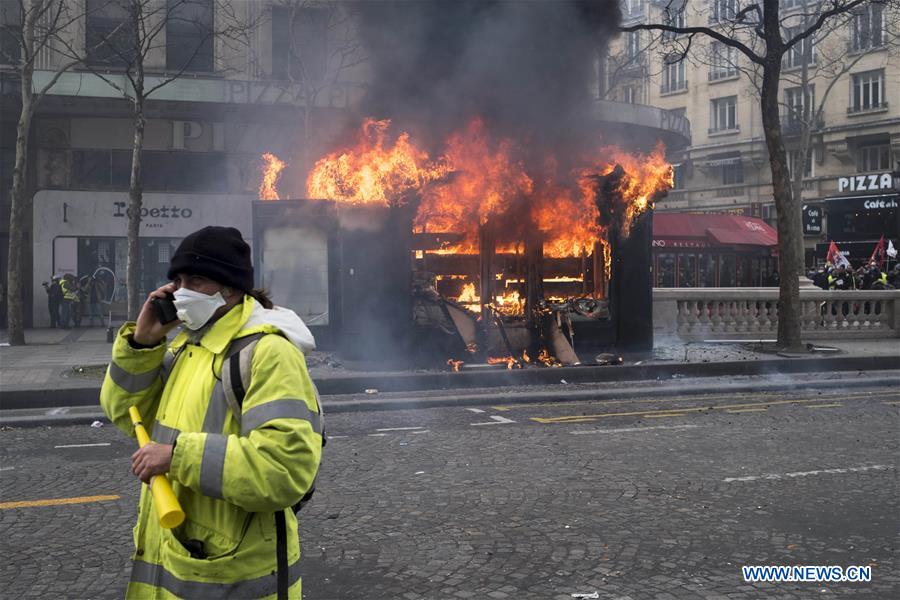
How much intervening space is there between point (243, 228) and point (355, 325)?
11.3 m

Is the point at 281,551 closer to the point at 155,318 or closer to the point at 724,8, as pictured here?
the point at 155,318

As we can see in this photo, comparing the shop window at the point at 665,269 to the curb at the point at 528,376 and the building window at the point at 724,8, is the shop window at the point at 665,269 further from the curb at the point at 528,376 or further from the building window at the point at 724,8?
the curb at the point at 528,376

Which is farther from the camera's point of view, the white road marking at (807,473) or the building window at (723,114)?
the building window at (723,114)

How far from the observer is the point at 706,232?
1387 inches

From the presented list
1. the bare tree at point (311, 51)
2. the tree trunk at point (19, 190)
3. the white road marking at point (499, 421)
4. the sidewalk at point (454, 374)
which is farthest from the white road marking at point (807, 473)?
the bare tree at point (311, 51)

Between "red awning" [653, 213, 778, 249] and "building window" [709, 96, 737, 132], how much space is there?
1095 cm

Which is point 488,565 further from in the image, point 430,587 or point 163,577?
point 163,577

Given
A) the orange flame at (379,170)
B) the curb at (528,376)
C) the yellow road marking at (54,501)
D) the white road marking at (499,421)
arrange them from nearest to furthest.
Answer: the yellow road marking at (54,501) → the white road marking at (499,421) → the curb at (528,376) → the orange flame at (379,170)

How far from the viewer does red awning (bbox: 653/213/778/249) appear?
34.5 m

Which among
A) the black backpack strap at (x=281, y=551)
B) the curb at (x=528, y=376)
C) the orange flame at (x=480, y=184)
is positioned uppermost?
the orange flame at (x=480, y=184)

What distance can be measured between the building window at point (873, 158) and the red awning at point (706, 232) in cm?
728

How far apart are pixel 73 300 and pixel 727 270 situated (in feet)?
80.8

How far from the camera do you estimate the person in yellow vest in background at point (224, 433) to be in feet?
6.86

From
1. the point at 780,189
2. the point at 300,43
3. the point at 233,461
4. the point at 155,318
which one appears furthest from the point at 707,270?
the point at 233,461
